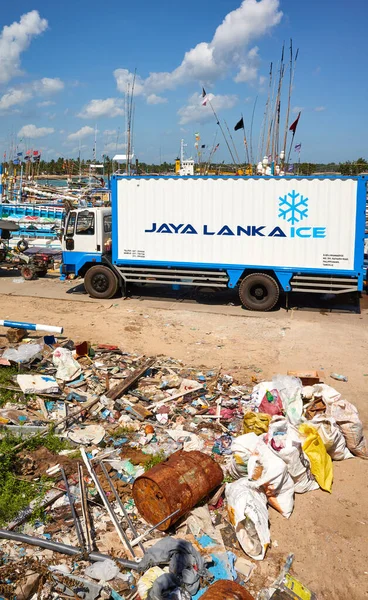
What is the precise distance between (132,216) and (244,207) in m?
3.12

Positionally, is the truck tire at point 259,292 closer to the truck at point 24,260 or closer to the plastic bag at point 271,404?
the plastic bag at point 271,404

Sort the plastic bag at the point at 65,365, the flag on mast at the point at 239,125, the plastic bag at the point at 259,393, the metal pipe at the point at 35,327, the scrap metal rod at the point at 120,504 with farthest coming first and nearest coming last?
the flag on mast at the point at 239,125, the metal pipe at the point at 35,327, the plastic bag at the point at 65,365, the plastic bag at the point at 259,393, the scrap metal rod at the point at 120,504

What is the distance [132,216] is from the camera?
13523mm

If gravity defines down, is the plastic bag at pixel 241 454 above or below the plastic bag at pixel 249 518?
above

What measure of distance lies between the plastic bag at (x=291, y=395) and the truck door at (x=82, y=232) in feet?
26.9

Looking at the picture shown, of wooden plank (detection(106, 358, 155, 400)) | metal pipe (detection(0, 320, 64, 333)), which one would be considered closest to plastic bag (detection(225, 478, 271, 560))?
wooden plank (detection(106, 358, 155, 400))

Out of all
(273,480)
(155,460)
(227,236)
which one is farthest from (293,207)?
(273,480)

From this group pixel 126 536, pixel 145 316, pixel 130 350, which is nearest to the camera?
pixel 126 536

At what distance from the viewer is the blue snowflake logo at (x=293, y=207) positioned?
12.2m

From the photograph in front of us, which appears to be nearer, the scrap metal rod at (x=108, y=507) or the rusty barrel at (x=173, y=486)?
the scrap metal rod at (x=108, y=507)

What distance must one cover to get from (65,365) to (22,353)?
0.84 m

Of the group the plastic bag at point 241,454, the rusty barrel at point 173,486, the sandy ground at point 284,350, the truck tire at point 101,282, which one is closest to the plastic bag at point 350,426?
the sandy ground at point 284,350

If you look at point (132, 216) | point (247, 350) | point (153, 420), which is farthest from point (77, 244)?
point (153, 420)

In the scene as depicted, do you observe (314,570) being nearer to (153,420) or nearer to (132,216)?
(153,420)
